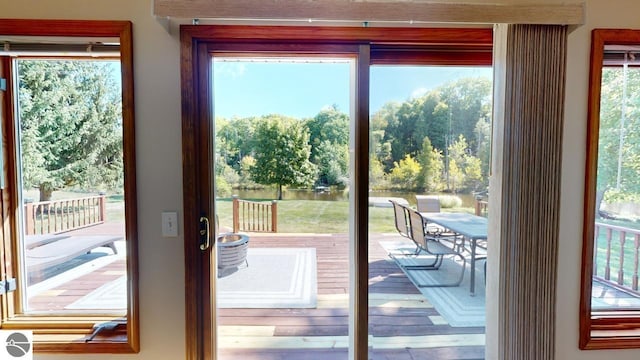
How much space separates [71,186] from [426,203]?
2.03 metres

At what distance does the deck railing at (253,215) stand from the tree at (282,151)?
0.16m

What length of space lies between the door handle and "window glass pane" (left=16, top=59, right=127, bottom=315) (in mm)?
475

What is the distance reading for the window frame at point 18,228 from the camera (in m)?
1.51

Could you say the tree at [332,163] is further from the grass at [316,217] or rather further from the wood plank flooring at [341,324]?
the wood plank flooring at [341,324]

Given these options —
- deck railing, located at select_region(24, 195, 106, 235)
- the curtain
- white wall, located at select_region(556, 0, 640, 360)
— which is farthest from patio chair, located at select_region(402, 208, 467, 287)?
deck railing, located at select_region(24, 195, 106, 235)

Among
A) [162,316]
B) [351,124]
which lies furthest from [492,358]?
[162,316]

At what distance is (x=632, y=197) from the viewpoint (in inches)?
70.1

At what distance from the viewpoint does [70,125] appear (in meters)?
1.66

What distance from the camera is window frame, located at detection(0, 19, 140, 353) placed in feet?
4.97

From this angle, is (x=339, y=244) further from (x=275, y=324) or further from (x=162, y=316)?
Answer: (x=162, y=316)

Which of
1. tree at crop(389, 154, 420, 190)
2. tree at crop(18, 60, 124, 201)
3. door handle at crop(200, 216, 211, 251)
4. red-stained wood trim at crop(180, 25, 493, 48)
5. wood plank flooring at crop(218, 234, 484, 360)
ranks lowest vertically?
wood plank flooring at crop(218, 234, 484, 360)

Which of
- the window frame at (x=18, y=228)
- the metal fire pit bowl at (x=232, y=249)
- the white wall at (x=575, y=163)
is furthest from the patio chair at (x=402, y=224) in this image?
the window frame at (x=18, y=228)

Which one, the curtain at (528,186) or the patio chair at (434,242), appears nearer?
the curtain at (528,186)

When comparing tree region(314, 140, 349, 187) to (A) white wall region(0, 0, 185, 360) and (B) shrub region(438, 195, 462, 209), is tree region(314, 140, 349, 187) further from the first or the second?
(A) white wall region(0, 0, 185, 360)
